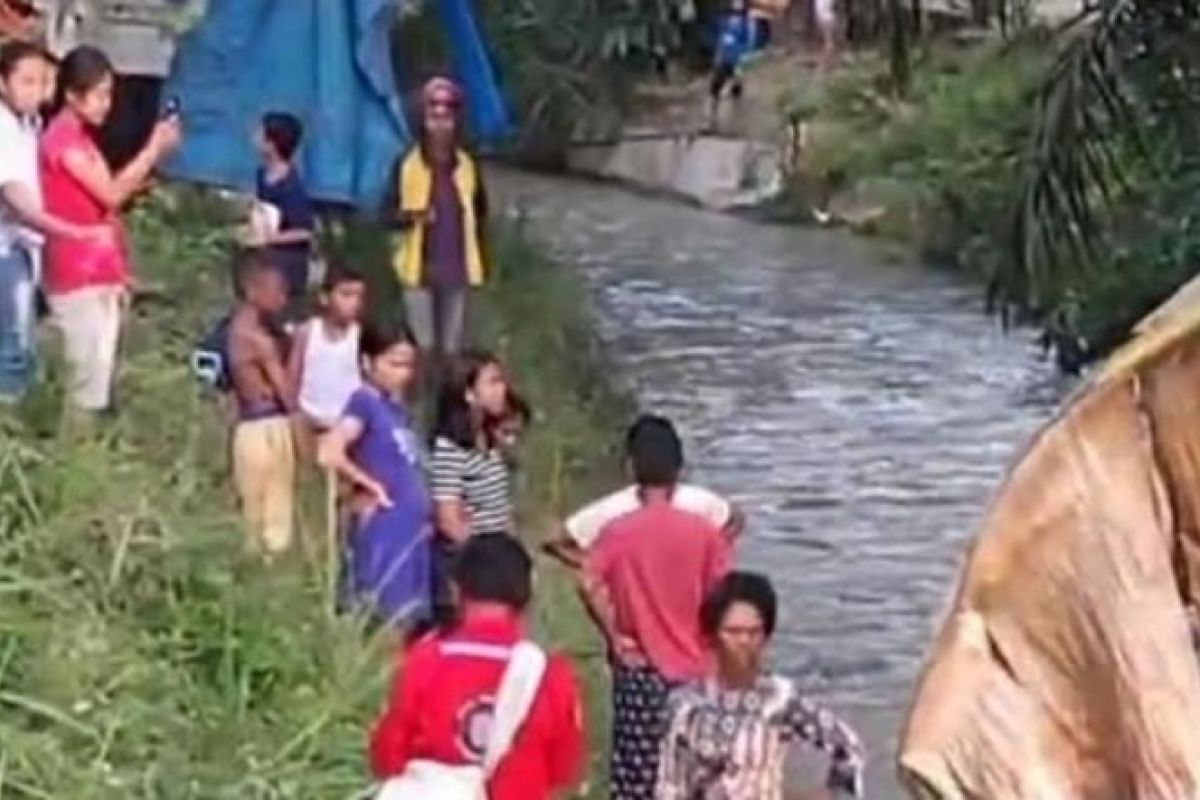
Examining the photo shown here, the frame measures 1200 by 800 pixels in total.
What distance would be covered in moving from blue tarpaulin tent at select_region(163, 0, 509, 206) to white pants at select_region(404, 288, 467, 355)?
48cm

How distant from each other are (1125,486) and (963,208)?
77.1 feet

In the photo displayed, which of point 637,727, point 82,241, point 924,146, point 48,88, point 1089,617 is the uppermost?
point 1089,617

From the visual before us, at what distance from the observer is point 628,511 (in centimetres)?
934

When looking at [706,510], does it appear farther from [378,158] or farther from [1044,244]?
[378,158]

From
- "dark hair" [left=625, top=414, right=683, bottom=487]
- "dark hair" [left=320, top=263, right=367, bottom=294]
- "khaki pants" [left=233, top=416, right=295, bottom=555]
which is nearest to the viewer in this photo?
"dark hair" [left=625, top=414, right=683, bottom=487]

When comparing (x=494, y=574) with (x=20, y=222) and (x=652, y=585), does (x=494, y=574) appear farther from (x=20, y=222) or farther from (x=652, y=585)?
(x=20, y=222)

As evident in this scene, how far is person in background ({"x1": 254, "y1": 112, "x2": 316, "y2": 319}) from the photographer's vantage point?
43.3ft

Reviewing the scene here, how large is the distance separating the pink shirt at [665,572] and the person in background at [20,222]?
200 centimetres

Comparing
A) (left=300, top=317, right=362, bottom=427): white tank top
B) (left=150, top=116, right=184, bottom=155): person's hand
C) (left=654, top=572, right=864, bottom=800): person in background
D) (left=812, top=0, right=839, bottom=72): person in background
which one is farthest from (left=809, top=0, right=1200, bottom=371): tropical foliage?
(left=812, top=0, right=839, bottom=72): person in background

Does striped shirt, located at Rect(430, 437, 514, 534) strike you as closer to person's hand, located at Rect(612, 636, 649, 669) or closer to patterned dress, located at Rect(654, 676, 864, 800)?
person's hand, located at Rect(612, 636, 649, 669)

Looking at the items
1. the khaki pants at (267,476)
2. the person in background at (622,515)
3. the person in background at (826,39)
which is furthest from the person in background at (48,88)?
the person in background at (826,39)

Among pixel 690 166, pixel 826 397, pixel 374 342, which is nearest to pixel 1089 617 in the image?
pixel 374 342

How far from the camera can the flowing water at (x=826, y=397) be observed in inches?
548

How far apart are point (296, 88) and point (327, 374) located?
314 centimetres
